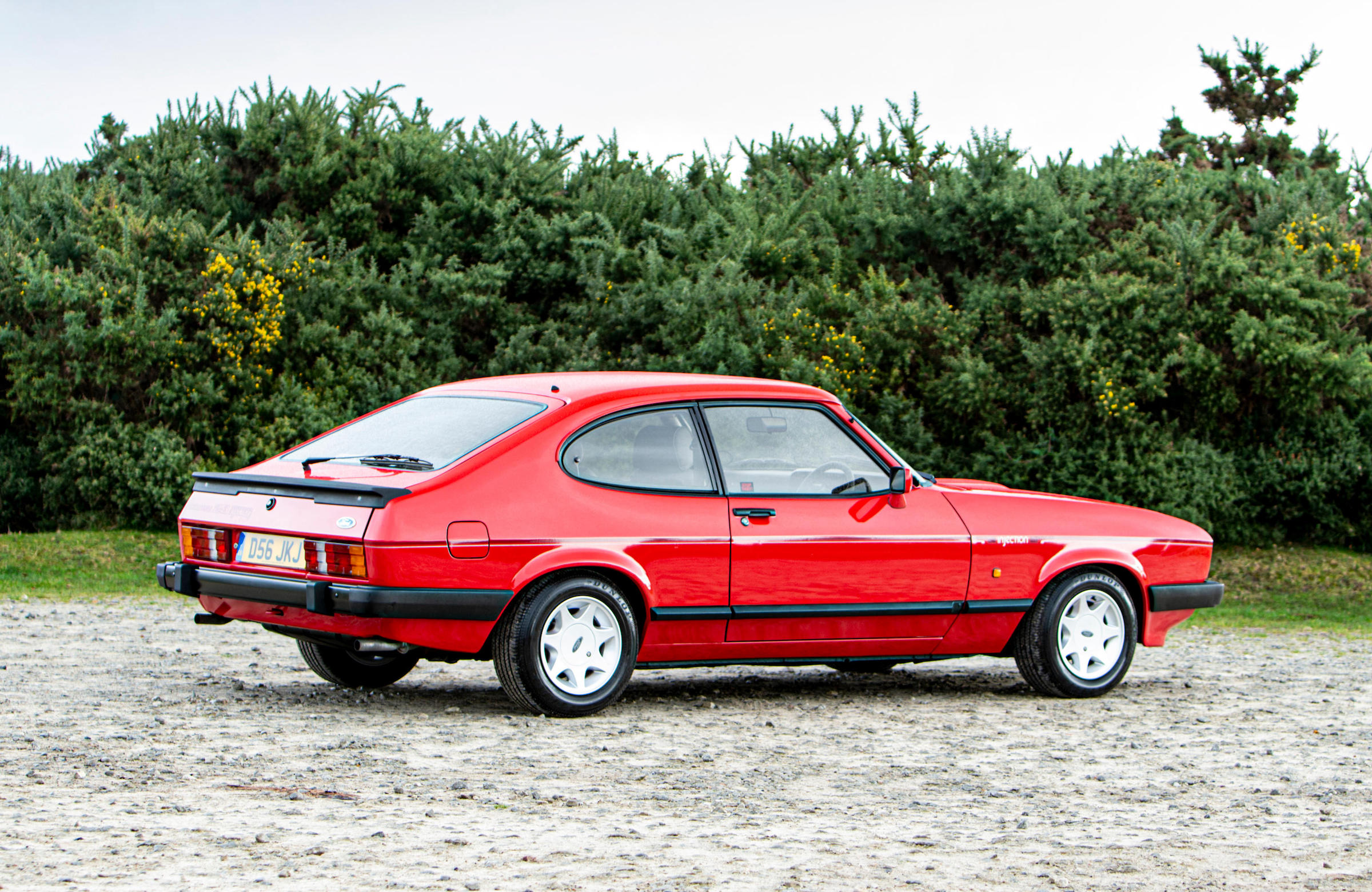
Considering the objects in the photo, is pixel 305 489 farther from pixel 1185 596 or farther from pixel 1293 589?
pixel 1293 589

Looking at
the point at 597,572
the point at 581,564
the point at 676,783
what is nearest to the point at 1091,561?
the point at 597,572

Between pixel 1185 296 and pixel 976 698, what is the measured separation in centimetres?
1171

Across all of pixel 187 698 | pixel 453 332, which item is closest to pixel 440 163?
pixel 453 332

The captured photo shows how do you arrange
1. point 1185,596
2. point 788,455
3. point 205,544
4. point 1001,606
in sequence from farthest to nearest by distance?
point 1185,596 → point 1001,606 → point 788,455 → point 205,544

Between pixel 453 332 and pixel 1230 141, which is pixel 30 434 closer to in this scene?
pixel 453 332

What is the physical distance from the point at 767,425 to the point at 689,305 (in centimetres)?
1152

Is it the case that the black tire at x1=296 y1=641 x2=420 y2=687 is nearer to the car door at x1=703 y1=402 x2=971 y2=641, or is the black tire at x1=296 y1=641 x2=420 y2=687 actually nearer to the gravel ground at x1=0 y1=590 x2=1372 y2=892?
the gravel ground at x1=0 y1=590 x2=1372 y2=892

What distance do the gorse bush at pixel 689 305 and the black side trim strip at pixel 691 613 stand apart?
1123 cm

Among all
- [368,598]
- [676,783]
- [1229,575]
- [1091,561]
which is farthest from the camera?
[1229,575]

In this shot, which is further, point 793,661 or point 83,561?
point 83,561

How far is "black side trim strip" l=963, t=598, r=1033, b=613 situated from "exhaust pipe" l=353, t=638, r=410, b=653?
3022 millimetres

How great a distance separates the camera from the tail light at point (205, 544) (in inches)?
296

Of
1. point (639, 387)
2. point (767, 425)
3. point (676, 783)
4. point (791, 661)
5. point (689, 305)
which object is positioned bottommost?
point (676, 783)

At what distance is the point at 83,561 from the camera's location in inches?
686
